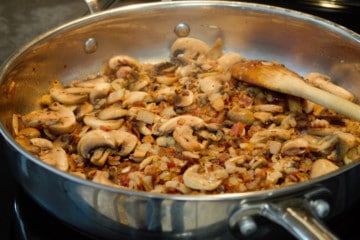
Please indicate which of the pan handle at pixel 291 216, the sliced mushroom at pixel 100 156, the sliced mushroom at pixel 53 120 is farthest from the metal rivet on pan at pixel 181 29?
the pan handle at pixel 291 216

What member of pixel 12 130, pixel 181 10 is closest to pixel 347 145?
pixel 181 10

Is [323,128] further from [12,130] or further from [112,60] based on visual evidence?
[12,130]

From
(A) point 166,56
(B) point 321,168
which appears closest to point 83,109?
(A) point 166,56

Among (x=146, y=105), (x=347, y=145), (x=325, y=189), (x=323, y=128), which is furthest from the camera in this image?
(x=146, y=105)

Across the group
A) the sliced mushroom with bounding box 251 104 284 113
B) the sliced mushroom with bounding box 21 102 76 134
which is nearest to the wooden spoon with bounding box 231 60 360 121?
the sliced mushroom with bounding box 251 104 284 113

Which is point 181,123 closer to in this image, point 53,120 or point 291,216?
point 53,120

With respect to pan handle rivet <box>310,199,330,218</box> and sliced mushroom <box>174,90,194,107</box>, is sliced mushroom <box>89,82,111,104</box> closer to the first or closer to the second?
sliced mushroom <box>174,90,194,107</box>
